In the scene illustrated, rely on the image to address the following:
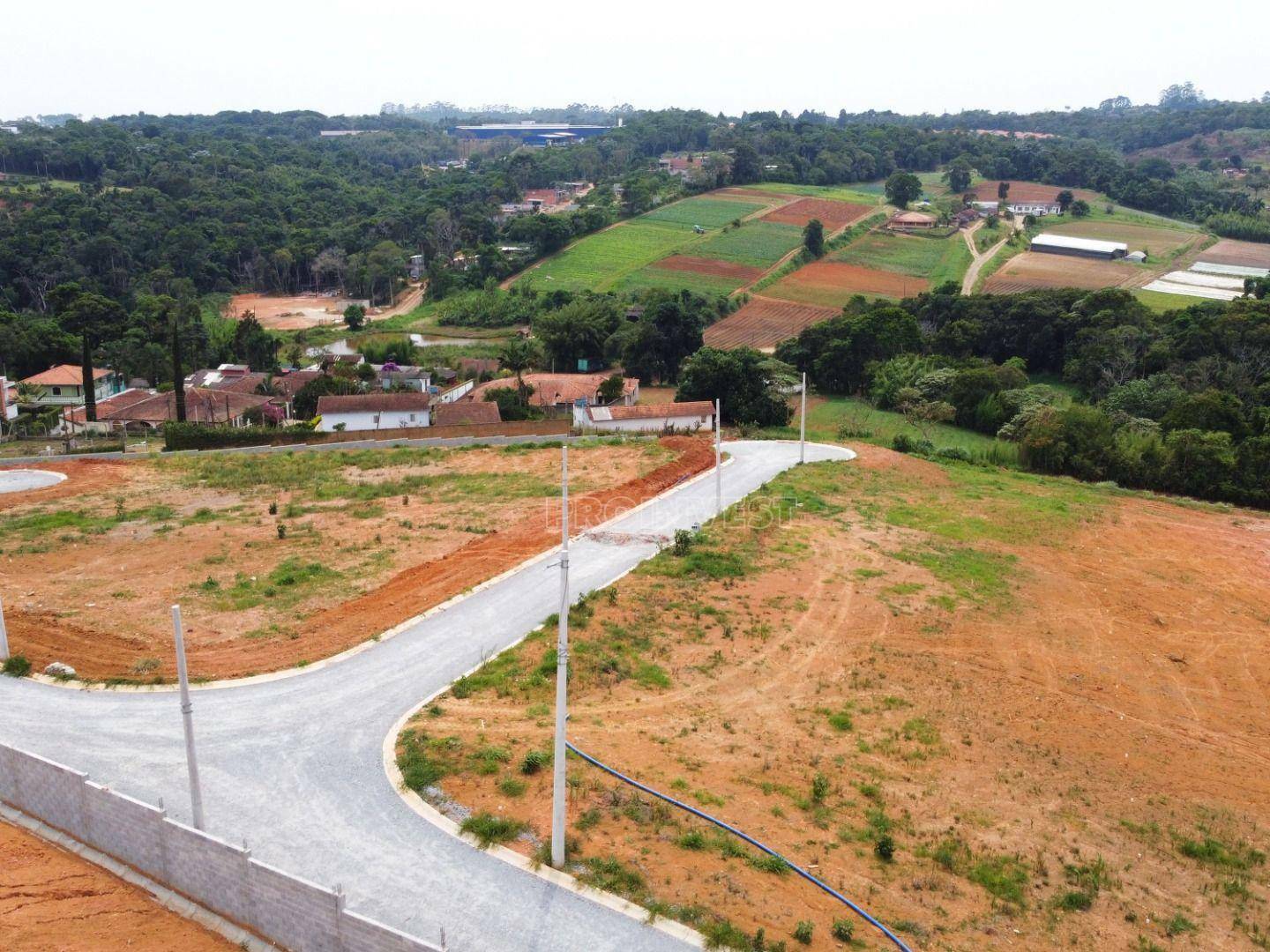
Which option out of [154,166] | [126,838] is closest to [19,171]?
[154,166]

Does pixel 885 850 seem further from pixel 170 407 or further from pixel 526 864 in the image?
pixel 170 407

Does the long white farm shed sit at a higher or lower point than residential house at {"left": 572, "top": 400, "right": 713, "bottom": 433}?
higher

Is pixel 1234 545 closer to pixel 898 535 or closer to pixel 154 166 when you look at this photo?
pixel 898 535

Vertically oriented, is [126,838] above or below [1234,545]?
above

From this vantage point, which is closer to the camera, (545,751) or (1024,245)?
Answer: (545,751)

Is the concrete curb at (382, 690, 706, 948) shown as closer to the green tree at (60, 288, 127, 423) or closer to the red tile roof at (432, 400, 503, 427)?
the red tile roof at (432, 400, 503, 427)

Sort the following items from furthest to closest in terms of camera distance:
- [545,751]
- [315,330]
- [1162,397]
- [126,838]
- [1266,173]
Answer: [1266,173]
[315,330]
[1162,397]
[545,751]
[126,838]

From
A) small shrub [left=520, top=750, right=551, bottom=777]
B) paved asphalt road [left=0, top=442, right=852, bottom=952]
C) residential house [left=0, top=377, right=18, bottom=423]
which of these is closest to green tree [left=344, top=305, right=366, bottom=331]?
residential house [left=0, top=377, right=18, bottom=423]
